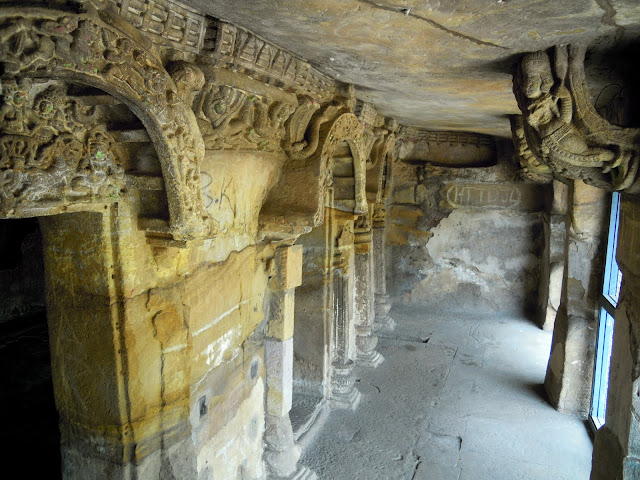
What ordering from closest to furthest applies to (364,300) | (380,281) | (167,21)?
(167,21)
(364,300)
(380,281)

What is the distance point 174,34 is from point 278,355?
2545 mm

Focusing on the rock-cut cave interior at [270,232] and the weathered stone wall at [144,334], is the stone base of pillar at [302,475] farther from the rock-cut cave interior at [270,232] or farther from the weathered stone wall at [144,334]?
the weathered stone wall at [144,334]

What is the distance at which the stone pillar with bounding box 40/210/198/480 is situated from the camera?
2123 millimetres

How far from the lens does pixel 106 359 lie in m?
2.19

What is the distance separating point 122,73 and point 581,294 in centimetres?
536

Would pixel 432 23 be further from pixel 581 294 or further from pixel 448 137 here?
pixel 448 137

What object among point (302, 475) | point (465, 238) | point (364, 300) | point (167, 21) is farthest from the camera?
point (465, 238)

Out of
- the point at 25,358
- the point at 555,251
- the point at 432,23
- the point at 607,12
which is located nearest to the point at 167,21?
the point at 432,23

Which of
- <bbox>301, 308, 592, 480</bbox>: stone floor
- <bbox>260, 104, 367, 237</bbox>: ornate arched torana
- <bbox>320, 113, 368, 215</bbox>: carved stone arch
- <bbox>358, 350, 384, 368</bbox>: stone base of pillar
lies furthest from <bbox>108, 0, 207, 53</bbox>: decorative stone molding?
<bbox>358, 350, 384, 368</bbox>: stone base of pillar

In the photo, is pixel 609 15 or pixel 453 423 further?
pixel 453 423

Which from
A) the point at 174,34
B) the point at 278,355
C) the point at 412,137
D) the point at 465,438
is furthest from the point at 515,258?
the point at 174,34

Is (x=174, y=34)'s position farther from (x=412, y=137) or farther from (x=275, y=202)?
(x=412, y=137)

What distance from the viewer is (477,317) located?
8.88 m

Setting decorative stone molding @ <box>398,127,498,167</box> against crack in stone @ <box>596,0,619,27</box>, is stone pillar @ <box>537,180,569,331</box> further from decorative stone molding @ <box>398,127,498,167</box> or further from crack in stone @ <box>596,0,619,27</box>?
crack in stone @ <box>596,0,619,27</box>
